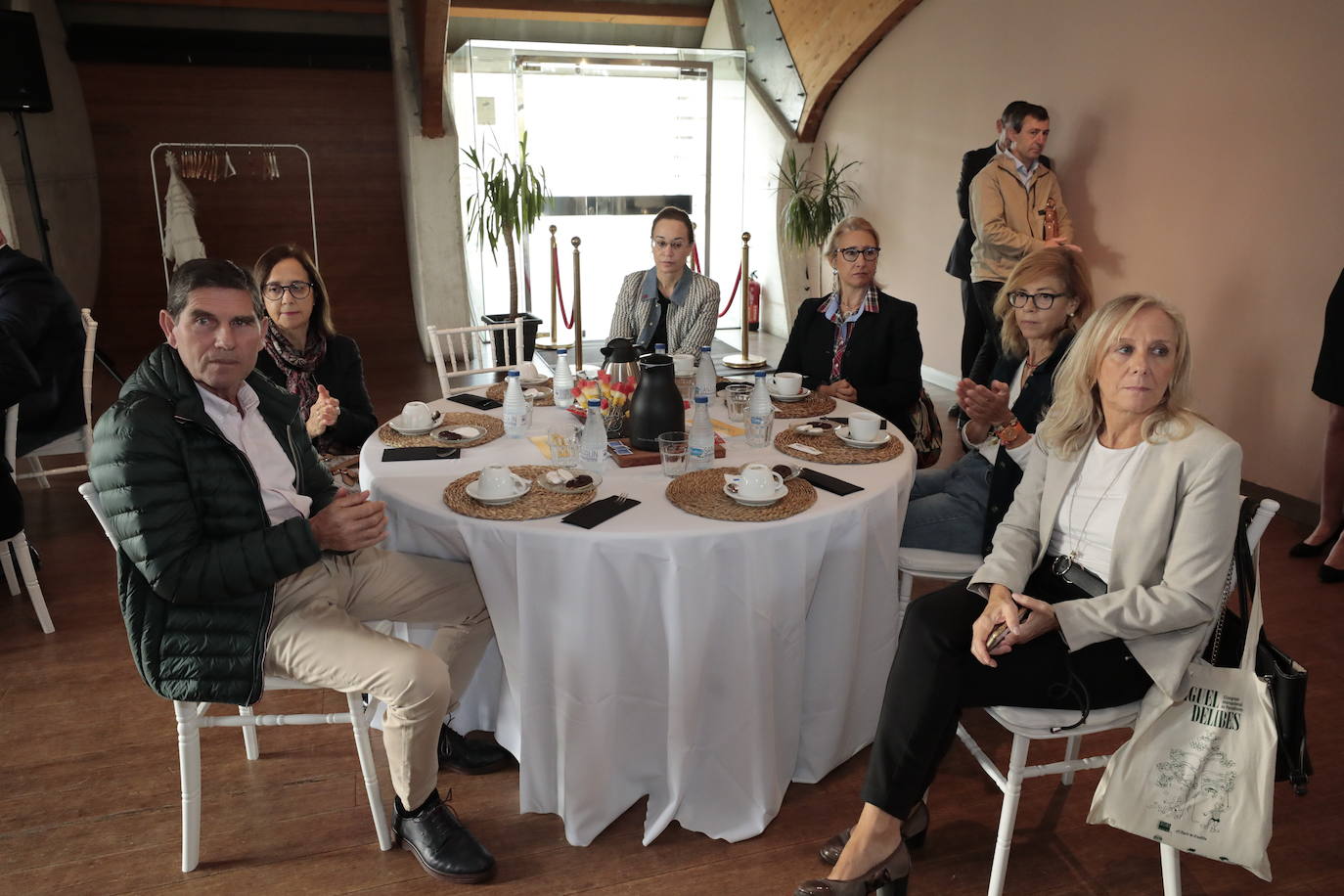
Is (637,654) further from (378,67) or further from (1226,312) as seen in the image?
(378,67)

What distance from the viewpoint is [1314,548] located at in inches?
138

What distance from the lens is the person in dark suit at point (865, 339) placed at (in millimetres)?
3084

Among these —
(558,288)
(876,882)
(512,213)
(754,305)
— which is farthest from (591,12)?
(876,882)

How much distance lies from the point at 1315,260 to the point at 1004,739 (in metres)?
2.74

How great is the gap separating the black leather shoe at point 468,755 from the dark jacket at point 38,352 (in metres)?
1.88

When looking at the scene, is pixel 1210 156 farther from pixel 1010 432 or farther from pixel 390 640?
pixel 390 640

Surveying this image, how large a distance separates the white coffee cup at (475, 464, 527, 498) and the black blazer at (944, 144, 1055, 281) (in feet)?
12.3

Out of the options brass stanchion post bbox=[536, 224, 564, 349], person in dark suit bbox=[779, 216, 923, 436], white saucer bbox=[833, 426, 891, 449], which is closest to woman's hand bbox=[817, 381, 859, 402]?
person in dark suit bbox=[779, 216, 923, 436]

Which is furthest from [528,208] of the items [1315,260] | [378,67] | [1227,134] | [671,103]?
[1315,260]

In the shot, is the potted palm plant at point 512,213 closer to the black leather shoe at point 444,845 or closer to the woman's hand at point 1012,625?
the black leather shoe at point 444,845

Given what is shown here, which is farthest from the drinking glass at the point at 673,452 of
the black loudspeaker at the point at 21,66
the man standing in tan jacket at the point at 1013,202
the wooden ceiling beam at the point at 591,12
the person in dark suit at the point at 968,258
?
the wooden ceiling beam at the point at 591,12

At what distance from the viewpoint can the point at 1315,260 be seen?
3795mm

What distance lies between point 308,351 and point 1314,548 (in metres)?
3.71

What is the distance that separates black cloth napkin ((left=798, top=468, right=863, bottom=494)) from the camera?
208cm
